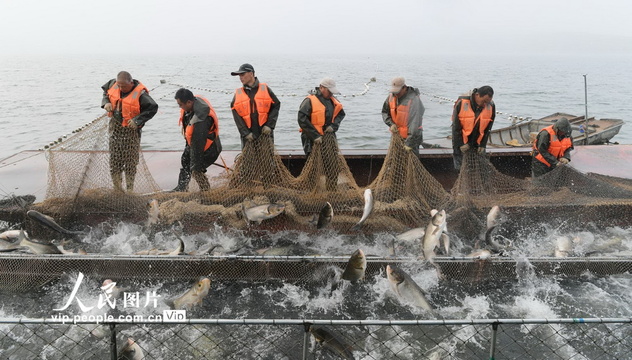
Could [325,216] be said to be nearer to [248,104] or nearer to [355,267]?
[355,267]

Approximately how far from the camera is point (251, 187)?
21.2 ft

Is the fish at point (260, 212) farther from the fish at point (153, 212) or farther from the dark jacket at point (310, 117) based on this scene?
the dark jacket at point (310, 117)

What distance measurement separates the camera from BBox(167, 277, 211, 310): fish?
484cm

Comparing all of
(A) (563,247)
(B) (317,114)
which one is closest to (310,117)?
(B) (317,114)

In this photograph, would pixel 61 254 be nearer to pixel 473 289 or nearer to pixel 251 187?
pixel 251 187

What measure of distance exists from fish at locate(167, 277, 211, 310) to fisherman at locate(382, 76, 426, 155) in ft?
11.3

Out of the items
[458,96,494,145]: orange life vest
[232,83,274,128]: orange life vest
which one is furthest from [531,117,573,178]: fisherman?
[232,83,274,128]: orange life vest

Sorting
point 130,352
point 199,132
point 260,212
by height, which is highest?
point 199,132

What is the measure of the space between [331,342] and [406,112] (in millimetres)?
3912

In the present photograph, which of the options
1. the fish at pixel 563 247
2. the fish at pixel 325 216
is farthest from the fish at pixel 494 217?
the fish at pixel 325 216

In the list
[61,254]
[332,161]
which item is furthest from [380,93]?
[61,254]

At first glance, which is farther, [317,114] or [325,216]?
[317,114]

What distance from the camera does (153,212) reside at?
6.07m

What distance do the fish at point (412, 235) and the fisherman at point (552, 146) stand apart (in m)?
3.06
